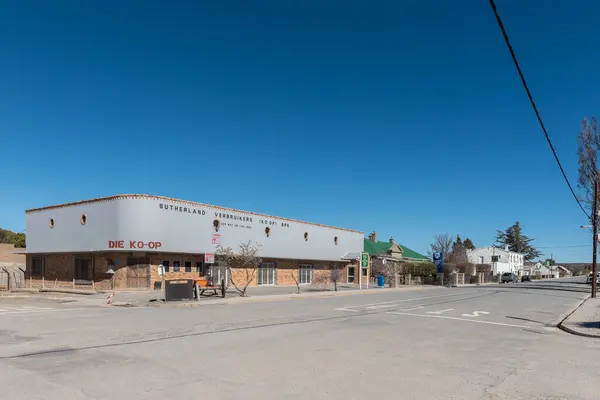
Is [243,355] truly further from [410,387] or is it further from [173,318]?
[173,318]

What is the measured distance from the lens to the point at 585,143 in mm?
40844

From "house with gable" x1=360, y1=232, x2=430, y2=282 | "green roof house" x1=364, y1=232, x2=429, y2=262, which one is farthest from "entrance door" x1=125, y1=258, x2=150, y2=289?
"green roof house" x1=364, y1=232, x2=429, y2=262

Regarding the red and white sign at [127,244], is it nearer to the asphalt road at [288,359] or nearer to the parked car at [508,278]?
the asphalt road at [288,359]

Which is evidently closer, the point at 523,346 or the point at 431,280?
the point at 523,346

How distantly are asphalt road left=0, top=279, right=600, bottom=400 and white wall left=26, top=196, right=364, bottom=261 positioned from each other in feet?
53.9

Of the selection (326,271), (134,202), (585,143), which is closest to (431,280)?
(326,271)

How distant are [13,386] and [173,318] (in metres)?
9.90

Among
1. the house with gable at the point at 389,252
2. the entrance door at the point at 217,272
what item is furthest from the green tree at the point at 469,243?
the entrance door at the point at 217,272

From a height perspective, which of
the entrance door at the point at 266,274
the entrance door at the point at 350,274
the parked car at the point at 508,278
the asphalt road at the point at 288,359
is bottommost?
the parked car at the point at 508,278

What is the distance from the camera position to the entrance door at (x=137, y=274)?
1283 inches

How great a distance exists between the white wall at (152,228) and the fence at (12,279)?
267cm

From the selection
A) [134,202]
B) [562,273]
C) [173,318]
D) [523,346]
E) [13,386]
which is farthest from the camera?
[562,273]

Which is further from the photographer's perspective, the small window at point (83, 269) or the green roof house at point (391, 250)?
the green roof house at point (391, 250)

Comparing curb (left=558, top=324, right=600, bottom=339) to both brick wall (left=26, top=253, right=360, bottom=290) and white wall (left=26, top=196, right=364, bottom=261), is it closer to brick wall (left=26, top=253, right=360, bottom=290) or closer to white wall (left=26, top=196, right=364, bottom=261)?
brick wall (left=26, top=253, right=360, bottom=290)
